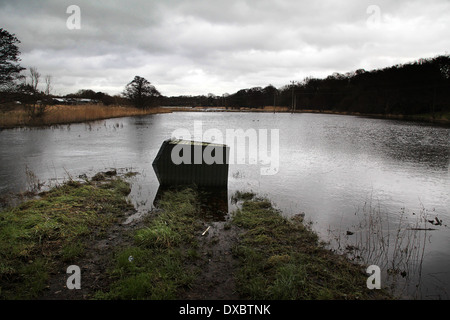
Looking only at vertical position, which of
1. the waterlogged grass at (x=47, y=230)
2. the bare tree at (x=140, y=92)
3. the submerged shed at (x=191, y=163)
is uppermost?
the bare tree at (x=140, y=92)

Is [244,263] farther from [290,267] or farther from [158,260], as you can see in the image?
[158,260]

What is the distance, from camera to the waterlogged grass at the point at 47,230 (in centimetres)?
364

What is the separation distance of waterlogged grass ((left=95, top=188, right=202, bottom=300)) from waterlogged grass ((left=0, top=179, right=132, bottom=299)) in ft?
2.83

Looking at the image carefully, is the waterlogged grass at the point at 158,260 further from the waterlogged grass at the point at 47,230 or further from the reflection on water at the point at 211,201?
the waterlogged grass at the point at 47,230

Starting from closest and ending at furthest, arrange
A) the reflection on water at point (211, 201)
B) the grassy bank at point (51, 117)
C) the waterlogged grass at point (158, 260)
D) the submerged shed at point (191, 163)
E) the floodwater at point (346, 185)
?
the waterlogged grass at point (158, 260) < the floodwater at point (346, 185) < the reflection on water at point (211, 201) < the submerged shed at point (191, 163) < the grassy bank at point (51, 117)

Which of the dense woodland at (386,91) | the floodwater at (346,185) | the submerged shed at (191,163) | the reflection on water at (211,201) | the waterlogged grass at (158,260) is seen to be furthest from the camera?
the dense woodland at (386,91)

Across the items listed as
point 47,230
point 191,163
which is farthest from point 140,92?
point 47,230

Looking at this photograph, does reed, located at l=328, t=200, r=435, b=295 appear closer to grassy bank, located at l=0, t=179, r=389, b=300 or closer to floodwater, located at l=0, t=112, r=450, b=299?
floodwater, located at l=0, t=112, r=450, b=299

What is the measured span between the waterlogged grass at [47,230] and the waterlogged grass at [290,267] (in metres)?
2.66

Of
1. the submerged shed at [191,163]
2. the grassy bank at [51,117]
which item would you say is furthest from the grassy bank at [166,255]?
the grassy bank at [51,117]

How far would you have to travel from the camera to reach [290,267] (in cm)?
388

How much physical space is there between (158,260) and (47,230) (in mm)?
2270

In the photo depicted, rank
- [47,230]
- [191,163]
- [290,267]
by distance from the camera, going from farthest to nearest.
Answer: [191,163], [47,230], [290,267]
